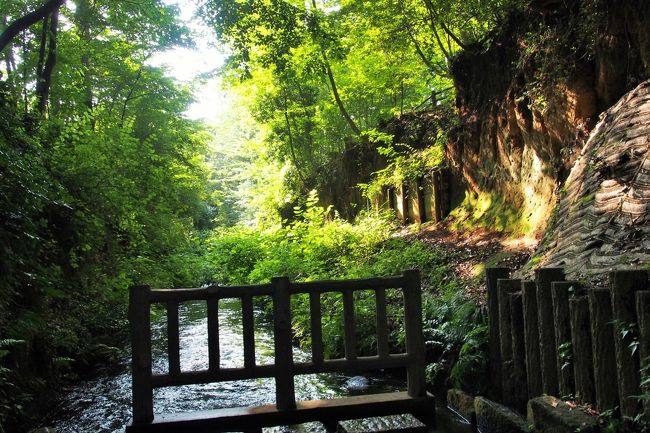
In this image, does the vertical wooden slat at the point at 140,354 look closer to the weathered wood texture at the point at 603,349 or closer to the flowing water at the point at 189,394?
the flowing water at the point at 189,394

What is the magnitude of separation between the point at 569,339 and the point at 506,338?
3.21 ft

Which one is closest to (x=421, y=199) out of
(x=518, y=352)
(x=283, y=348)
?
(x=518, y=352)

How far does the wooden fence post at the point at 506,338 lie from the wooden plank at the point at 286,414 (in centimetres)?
89

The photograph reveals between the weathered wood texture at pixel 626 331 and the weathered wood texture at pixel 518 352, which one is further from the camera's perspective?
the weathered wood texture at pixel 518 352

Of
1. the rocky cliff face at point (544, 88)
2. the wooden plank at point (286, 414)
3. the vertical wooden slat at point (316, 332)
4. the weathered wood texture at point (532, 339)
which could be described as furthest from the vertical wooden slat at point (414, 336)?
the rocky cliff face at point (544, 88)

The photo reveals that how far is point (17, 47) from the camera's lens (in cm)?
1227

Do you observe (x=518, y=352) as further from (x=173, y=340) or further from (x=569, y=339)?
(x=173, y=340)

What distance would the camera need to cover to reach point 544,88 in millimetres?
8188

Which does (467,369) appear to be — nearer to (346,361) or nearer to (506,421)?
(506,421)

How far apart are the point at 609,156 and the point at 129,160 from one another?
8.74 metres

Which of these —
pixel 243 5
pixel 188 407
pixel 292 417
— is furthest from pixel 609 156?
pixel 243 5

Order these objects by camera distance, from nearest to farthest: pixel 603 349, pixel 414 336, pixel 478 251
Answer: pixel 603 349, pixel 414 336, pixel 478 251

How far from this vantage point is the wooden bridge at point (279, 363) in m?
4.40

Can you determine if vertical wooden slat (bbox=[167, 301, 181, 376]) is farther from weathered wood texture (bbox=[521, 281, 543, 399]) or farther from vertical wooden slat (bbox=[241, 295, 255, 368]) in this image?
weathered wood texture (bbox=[521, 281, 543, 399])
